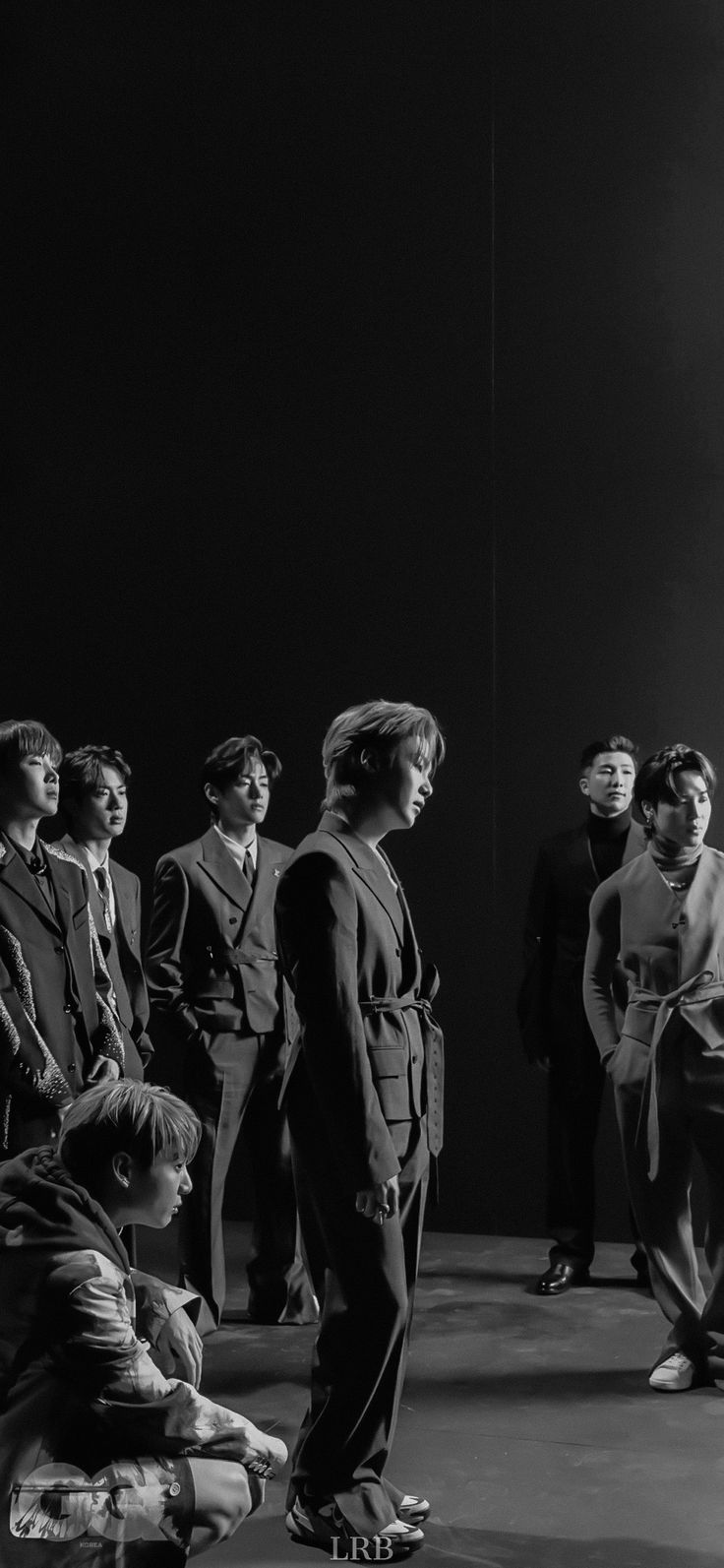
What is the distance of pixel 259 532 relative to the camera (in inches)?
252

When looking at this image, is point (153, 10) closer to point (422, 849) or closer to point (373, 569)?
point (373, 569)

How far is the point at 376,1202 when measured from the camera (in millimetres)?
2891

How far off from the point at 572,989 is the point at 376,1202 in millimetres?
2545

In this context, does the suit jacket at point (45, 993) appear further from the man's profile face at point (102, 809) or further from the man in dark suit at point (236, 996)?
the man's profile face at point (102, 809)

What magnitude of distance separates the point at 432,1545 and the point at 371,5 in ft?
17.8

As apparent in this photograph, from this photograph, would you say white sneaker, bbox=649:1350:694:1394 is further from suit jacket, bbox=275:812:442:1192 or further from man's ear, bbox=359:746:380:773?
man's ear, bbox=359:746:380:773

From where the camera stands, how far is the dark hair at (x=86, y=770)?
5031mm

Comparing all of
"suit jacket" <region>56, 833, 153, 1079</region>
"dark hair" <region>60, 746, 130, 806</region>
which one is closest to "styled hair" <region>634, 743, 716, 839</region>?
"suit jacket" <region>56, 833, 153, 1079</region>

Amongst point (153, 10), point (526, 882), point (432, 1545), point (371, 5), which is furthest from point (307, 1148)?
point (153, 10)

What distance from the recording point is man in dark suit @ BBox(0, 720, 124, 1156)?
3.73 metres

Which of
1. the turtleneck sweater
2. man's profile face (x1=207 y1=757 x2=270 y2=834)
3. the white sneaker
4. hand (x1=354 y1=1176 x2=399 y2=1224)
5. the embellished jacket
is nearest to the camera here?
the embellished jacket

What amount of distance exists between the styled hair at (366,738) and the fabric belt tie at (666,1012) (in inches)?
49.8

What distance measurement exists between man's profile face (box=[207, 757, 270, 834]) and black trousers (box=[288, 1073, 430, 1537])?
1936 mm

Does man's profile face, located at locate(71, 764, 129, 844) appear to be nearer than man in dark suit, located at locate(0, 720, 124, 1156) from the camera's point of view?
No
